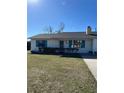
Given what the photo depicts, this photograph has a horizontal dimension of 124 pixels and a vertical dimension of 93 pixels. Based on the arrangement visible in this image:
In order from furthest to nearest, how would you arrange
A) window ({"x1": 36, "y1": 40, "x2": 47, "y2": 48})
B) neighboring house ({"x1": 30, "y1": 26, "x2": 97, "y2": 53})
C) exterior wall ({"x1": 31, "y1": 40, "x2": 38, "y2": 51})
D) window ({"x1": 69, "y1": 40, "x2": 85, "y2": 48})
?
1. exterior wall ({"x1": 31, "y1": 40, "x2": 38, "y2": 51})
2. window ({"x1": 36, "y1": 40, "x2": 47, "y2": 48})
3. window ({"x1": 69, "y1": 40, "x2": 85, "y2": 48})
4. neighboring house ({"x1": 30, "y1": 26, "x2": 97, "y2": 53})

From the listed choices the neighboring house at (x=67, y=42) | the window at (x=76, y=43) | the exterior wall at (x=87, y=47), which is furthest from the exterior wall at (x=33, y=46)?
the exterior wall at (x=87, y=47)

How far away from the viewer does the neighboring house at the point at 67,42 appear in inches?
461

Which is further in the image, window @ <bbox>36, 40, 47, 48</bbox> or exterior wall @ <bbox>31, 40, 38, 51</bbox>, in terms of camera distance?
exterior wall @ <bbox>31, 40, 38, 51</bbox>

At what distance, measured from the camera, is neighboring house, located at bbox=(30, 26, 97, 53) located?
1170 cm

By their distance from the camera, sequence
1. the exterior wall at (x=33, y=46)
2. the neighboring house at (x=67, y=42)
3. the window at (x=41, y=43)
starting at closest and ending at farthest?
the neighboring house at (x=67, y=42) → the window at (x=41, y=43) → the exterior wall at (x=33, y=46)

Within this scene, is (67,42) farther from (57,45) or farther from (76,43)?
(57,45)

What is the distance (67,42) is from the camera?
12094mm

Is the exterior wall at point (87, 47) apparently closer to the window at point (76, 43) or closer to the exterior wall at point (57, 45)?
the exterior wall at point (57, 45)

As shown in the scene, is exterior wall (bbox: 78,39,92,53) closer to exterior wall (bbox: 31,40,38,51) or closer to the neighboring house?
the neighboring house

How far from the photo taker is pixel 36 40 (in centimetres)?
1265

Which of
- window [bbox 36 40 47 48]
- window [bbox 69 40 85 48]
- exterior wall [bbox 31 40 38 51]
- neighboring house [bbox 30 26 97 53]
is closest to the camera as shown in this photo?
neighboring house [bbox 30 26 97 53]

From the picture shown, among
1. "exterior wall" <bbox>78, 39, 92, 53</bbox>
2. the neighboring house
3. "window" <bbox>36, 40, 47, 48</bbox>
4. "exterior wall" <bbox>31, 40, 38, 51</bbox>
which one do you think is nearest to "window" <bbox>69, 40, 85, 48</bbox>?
the neighboring house

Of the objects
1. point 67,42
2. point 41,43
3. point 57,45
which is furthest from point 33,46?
point 67,42
